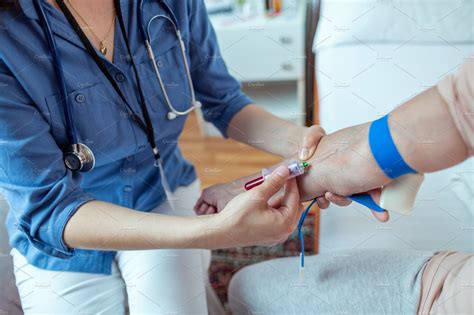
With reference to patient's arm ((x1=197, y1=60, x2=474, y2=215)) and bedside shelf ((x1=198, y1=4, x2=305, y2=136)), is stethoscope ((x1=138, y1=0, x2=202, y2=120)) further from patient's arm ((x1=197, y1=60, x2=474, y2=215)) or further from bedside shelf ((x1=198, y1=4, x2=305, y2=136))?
bedside shelf ((x1=198, y1=4, x2=305, y2=136))

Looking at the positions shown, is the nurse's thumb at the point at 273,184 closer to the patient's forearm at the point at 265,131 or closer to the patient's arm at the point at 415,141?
the patient's arm at the point at 415,141

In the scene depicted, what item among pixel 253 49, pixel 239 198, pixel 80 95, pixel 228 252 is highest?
pixel 80 95

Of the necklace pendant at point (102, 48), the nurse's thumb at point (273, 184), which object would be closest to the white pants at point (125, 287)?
the nurse's thumb at point (273, 184)

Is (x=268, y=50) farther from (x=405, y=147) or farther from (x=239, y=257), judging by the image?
(x=405, y=147)

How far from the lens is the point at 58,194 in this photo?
75 centimetres

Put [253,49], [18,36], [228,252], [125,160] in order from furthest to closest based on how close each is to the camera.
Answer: [253,49] → [228,252] → [125,160] → [18,36]

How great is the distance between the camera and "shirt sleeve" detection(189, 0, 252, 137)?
3.12ft

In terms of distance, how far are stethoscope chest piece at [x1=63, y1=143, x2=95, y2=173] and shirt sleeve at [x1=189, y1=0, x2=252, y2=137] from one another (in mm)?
303

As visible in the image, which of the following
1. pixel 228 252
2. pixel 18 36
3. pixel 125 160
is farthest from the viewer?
pixel 228 252

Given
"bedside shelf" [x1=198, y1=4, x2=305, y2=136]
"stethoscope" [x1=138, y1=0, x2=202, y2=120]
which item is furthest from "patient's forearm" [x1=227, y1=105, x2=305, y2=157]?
"bedside shelf" [x1=198, y1=4, x2=305, y2=136]

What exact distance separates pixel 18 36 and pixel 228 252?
0.87 meters

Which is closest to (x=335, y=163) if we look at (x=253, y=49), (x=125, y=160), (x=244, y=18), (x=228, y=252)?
(x=125, y=160)

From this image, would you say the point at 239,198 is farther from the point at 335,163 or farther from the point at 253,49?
the point at 253,49

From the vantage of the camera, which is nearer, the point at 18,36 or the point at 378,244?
the point at 18,36
